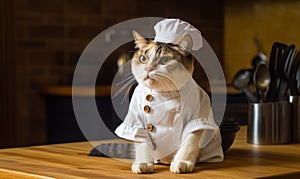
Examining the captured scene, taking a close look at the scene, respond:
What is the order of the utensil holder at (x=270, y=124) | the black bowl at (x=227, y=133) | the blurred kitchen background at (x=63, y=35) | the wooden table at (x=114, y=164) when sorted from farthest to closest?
the blurred kitchen background at (x=63, y=35) → the utensil holder at (x=270, y=124) → the black bowl at (x=227, y=133) → the wooden table at (x=114, y=164)

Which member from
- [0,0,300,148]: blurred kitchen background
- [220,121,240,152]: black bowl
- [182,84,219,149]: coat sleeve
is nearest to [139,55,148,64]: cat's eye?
[182,84,219,149]: coat sleeve

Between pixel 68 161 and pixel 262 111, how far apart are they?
0.56 meters

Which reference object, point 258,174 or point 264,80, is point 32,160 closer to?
point 258,174

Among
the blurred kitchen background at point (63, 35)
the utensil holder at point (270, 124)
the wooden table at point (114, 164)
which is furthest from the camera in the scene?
the blurred kitchen background at point (63, 35)

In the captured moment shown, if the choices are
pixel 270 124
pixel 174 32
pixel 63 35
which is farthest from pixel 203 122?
pixel 63 35

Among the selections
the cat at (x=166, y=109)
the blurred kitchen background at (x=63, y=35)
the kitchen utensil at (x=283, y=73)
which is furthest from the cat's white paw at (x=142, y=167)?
the blurred kitchen background at (x=63, y=35)

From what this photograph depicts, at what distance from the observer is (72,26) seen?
4.10 metres

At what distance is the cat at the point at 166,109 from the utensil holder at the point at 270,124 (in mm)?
392

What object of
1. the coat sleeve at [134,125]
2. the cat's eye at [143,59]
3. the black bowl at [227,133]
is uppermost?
the cat's eye at [143,59]

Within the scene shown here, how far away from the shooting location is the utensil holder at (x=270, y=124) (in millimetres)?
1689

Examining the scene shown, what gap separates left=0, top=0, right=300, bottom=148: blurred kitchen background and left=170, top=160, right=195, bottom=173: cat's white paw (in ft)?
7.45

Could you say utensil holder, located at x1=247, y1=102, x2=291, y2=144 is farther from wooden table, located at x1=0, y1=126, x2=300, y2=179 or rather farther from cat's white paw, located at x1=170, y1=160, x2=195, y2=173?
cat's white paw, located at x1=170, y1=160, x2=195, y2=173

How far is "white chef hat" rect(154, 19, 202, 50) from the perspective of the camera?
126 cm

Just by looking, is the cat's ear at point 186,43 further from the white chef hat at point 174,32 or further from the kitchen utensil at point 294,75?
the kitchen utensil at point 294,75
